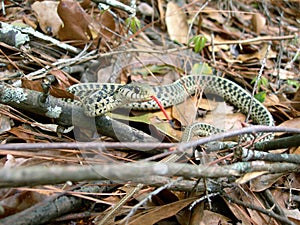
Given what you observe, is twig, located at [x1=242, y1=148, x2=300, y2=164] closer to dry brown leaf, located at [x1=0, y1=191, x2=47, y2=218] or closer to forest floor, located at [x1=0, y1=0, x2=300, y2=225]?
forest floor, located at [x1=0, y1=0, x2=300, y2=225]

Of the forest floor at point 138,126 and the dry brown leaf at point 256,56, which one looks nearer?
the forest floor at point 138,126

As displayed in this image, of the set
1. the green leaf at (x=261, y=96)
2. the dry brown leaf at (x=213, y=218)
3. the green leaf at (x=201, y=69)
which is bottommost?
the dry brown leaf at (x=213, y=218)

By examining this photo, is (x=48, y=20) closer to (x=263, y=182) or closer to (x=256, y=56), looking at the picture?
(x=256, y=56)

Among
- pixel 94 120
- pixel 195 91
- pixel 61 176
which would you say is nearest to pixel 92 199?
pixel 94 120

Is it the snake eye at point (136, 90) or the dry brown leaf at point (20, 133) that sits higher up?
the snake eye at point (136, 90)

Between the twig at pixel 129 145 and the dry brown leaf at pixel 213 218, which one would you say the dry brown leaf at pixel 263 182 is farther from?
the twig at pixel 129 145

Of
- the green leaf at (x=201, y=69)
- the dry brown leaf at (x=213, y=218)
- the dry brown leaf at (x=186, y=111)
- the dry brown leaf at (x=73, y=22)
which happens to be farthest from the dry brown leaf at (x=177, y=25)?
the dry brown leaf at (x=213, y=218)

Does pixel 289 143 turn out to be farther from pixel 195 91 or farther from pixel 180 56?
pixel 180 56
